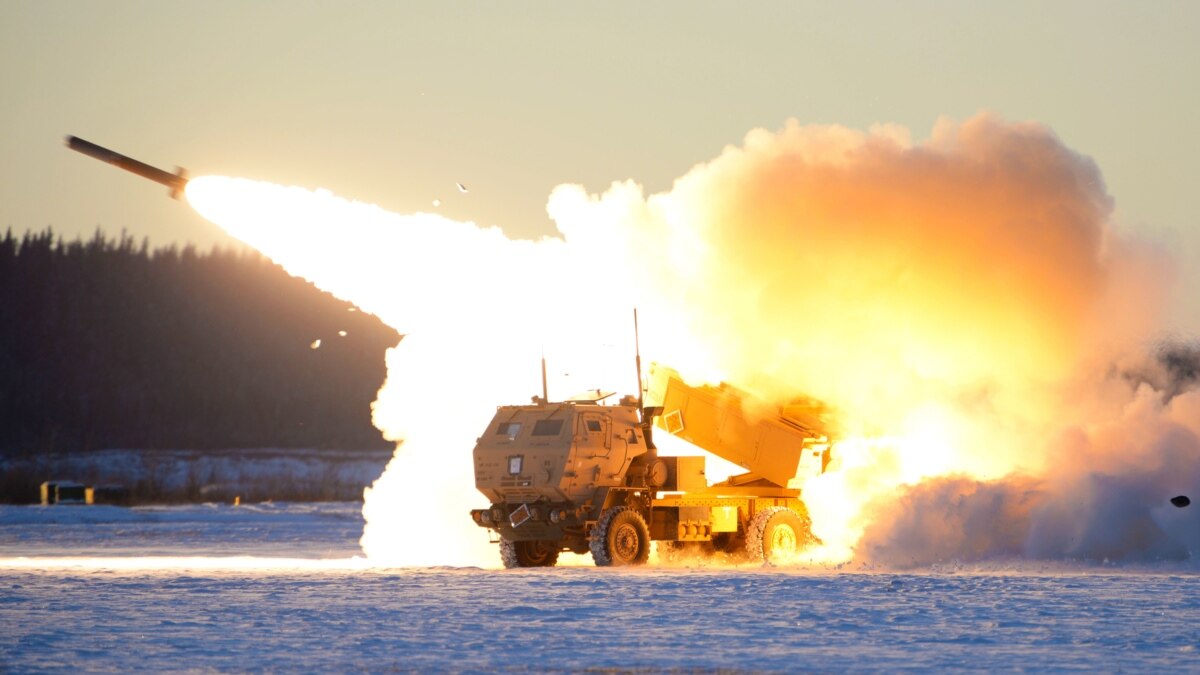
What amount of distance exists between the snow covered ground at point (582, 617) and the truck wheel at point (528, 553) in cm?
101

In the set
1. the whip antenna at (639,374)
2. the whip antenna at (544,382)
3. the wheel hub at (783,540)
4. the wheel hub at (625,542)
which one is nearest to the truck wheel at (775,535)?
the wheel hub at (783,540)

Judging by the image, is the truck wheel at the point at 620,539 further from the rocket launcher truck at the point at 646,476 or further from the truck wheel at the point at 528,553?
the truck wheel at the point at 528,553

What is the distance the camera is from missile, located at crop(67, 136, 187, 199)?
→ 3138 centimetres

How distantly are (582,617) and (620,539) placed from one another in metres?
7.97

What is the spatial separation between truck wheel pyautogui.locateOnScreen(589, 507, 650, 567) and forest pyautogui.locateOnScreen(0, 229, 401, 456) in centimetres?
8580

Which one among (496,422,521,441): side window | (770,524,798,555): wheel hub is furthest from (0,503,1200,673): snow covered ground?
(496,422,521,441): side window

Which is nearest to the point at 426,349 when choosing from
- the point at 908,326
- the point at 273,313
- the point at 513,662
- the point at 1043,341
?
the point at 908,326

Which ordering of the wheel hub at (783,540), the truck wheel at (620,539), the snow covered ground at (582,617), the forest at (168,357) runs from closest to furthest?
1. the snow covered ground at (582,617)
2. the truck wheel at (620,539)
3. the wheel hub at (783,540)
4. the forest at (168,357)

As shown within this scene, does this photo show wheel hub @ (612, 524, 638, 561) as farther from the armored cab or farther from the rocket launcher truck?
the armored cab

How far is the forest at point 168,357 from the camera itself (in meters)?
115

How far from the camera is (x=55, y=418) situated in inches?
4496

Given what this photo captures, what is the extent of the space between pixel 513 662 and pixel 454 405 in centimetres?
1723

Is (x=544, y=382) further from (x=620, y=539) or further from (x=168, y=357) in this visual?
(x=168, y=357)

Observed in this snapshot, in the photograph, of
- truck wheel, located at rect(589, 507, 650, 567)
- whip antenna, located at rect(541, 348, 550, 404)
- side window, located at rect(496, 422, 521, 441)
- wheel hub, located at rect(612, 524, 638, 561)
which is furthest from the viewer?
whip antenna, located at rect(541, 348, 550, 404)
